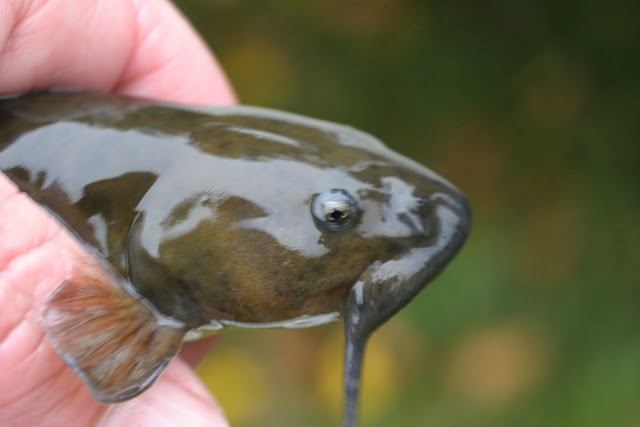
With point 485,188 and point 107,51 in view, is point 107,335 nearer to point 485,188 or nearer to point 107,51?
point 107,51

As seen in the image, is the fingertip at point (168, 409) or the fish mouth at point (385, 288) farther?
the fingertip at point (168, 409)

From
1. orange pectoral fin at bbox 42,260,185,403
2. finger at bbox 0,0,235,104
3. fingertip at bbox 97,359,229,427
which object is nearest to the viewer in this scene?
orange pectoral fin at bbox 42,260,185,403

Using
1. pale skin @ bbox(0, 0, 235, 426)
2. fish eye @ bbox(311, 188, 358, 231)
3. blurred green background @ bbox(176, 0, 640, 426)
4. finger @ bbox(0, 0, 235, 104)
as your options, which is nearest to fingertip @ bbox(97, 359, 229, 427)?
pale skin @ bbox(0, 0, 235, 426)

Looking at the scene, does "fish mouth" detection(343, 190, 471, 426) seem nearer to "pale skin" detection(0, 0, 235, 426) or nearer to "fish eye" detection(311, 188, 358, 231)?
"fish eye" detection(311, 188, 358, 231)

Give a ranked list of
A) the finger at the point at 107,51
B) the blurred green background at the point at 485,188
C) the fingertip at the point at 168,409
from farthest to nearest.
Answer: the blurred green background at the point at 485,188 → the finger at the point at 107,51 → the fingertip at the point at 168,409

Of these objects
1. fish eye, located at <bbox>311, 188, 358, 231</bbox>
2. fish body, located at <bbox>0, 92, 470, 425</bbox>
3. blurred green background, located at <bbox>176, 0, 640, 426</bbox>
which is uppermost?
fish eye, located at <bbox>311, 188, 358, 231</bbox>

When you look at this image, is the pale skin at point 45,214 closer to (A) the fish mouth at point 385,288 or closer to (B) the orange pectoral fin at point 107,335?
(B) the orange pectoral fin at point 107,335

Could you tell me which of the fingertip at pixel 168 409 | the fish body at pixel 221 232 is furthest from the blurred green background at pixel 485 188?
the fish body at pixel 221 232
